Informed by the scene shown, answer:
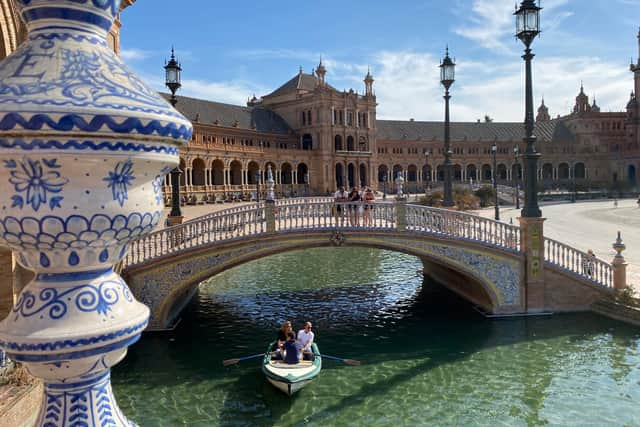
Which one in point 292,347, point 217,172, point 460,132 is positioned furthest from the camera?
point 460,132

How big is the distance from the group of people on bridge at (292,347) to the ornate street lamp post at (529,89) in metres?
8.41

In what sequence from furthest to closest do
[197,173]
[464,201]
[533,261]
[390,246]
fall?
[197,173], [464,201], [390,246], [533,261]

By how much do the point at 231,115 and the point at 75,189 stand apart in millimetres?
70297

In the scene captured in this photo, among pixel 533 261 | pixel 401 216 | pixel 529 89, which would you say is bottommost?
pixel 533 261

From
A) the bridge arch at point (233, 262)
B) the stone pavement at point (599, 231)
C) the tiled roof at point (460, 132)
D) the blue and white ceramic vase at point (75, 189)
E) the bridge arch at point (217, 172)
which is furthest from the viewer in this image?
the tiled roof at point (460, 132)

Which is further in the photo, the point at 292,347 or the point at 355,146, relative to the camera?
the point at 355,146

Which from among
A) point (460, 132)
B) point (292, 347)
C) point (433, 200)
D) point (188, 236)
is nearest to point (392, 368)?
point (292, 347)

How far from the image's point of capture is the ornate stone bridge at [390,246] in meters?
15.5

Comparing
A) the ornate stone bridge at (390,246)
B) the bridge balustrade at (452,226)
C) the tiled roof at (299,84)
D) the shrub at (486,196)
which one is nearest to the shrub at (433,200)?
the shrub at (486,196)

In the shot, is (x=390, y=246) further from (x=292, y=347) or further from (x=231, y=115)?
(x=231, y=115)

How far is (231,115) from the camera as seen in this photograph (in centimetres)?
6981

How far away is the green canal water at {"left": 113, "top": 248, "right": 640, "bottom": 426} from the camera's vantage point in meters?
10.5

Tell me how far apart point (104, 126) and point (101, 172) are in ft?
0.61

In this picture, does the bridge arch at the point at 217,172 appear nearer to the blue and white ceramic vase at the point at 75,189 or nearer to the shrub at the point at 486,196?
the shrub at the point at 486,196
